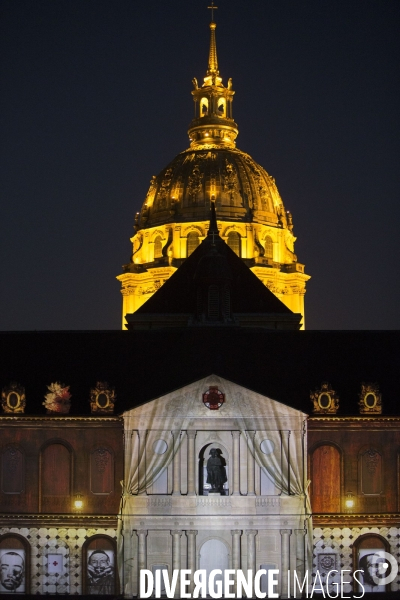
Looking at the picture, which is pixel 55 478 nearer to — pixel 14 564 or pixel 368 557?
pixel 14 564

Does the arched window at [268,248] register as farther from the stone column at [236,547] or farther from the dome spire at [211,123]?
the stone column at [236,547]

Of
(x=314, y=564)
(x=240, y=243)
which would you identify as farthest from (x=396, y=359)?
(x=240, y=243)

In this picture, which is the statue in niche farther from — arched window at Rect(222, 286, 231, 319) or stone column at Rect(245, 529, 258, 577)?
arched window at Rect(222, 286, 231, 319)

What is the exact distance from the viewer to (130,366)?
4505 inches

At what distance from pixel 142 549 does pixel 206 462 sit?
21.8 feet

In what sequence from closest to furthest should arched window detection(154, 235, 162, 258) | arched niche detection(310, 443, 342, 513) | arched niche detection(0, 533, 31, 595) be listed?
arched niche detection(0, 533, 31, 595) → arched niche detection(310, 443, 342, 513) → arched window detection(154, 235, 162, 258)

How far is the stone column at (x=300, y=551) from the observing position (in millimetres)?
104875

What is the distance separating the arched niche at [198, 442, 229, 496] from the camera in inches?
4205

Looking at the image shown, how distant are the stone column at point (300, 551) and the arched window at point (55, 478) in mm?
14029

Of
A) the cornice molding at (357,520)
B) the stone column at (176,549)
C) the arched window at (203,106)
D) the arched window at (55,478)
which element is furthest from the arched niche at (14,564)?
the arched window at (203,106)

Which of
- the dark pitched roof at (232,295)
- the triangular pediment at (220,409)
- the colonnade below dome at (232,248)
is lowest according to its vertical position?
the triangular pediment at (220,409)

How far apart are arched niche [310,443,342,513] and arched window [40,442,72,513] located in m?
14.8

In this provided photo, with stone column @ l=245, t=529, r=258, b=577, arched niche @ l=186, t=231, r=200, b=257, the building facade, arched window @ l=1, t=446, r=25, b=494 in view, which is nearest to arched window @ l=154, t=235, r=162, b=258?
arched niche @ l=186, t=231, r=200, b=257

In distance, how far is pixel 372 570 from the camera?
10731 cm
